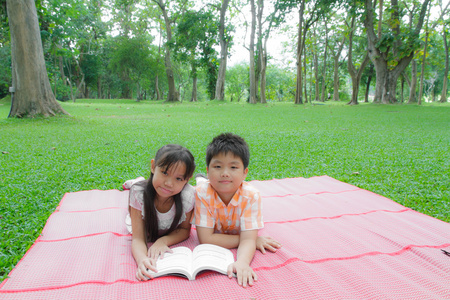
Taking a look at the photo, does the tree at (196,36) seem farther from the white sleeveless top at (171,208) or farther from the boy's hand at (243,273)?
the boy's hand at (243,273)

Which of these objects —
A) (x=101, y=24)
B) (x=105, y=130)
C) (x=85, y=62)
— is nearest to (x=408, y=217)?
(x=105, y=130)

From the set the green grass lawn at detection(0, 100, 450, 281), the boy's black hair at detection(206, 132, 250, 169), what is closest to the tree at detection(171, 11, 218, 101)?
the green grass lawn at detection(0, 100, 450, 281)

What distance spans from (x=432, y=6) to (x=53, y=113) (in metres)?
18.2

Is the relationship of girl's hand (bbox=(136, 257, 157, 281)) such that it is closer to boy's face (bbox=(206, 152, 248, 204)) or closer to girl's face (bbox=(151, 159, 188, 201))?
girl's face (bbox=(151, 159, 188, 201))

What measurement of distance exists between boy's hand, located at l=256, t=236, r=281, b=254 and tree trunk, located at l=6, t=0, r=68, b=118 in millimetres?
7711

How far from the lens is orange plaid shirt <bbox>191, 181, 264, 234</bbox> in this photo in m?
1.96

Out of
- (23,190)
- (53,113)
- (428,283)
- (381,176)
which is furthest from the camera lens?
(53,113)

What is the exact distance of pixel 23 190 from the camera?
9.72 ft

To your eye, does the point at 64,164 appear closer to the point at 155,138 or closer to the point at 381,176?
the point at 155,138

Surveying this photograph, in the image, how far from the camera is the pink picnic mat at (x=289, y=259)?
5.16 ft

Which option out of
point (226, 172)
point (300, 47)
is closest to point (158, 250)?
point (226, 172)

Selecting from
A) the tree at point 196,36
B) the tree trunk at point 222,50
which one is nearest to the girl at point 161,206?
the tree trunk at point 222,50

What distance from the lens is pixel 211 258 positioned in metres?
1.74

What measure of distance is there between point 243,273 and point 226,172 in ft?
1.94
